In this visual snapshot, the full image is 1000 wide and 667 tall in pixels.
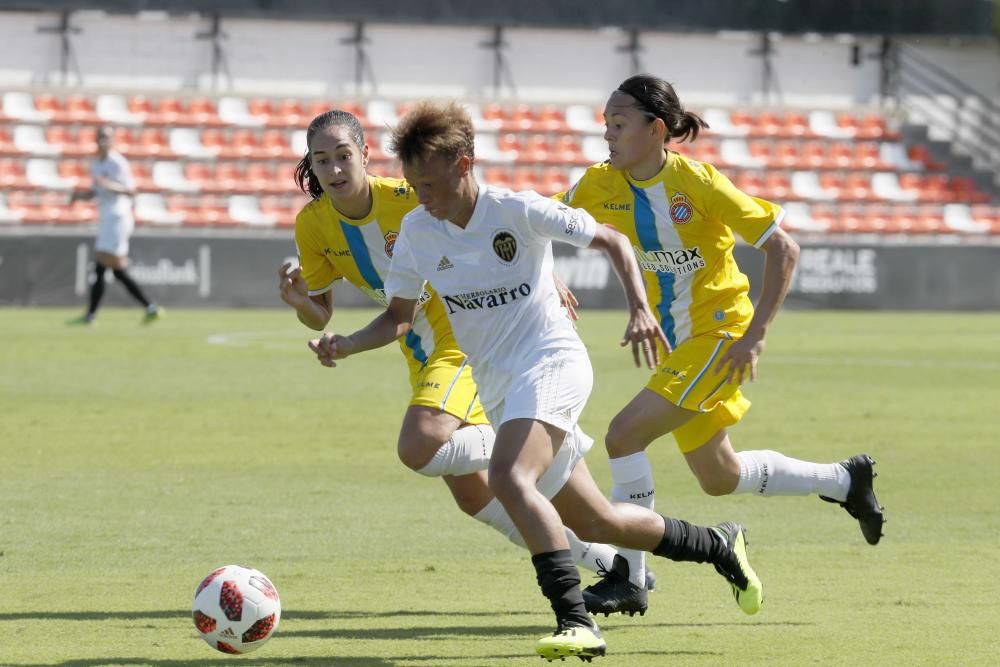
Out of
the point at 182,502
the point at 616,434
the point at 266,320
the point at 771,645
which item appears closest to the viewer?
the point at 771,645

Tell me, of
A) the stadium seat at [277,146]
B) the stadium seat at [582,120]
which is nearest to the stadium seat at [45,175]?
the stadium seat at [277,146]

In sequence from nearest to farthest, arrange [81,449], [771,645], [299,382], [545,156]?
1. [771,645]
2. [81,449]
3. [299,382]
4. [545,156]

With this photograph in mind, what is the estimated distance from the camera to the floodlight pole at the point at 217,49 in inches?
1203

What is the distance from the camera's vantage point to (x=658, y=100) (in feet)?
21.4

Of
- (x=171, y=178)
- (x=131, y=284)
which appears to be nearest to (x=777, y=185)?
(x=171, y=178)

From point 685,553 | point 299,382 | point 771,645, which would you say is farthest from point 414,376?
point 299,382

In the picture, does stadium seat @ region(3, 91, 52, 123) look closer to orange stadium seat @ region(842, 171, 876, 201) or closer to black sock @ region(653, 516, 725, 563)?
orange stadium seat @ region(842, 171, 876, 201)

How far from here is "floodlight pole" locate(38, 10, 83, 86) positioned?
29828mm

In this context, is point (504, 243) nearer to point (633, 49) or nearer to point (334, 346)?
point (334, 346)

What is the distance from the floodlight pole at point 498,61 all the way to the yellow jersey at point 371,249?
84.5 feet

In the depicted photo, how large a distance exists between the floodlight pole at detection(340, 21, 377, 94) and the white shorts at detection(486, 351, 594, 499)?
26.4 m

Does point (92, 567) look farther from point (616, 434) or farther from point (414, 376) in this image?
point (616, 434)

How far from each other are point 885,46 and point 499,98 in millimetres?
8691

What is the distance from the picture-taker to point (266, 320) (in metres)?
22.4
